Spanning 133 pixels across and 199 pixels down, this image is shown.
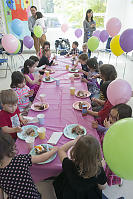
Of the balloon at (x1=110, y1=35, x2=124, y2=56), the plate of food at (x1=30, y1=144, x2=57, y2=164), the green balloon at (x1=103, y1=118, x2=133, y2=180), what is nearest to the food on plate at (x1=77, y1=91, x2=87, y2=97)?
the plate of food at (x1=30, y1=144, x2=57, y2=164)

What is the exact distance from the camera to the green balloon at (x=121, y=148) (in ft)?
3.02

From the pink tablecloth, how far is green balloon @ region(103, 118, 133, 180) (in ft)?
1.43

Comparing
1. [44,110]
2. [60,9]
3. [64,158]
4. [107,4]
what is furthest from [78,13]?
[64,158]

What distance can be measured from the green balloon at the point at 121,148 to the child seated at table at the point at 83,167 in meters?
0.09

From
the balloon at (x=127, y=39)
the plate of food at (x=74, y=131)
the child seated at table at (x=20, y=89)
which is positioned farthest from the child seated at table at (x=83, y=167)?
the balloon at (x=127, y=39)

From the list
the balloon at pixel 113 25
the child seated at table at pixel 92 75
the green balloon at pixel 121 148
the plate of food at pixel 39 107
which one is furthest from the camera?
the balloon at pixel 113 25

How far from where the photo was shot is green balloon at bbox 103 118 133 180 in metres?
0.92

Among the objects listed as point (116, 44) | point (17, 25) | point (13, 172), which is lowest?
point (13, 172)

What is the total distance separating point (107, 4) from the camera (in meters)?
7.07

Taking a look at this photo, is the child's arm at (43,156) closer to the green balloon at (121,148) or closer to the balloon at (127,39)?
the green balloon at (121,148)

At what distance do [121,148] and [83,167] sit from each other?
0.29 meters

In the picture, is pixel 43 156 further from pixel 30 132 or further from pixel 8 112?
pixel 8 112

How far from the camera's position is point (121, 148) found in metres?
0.94

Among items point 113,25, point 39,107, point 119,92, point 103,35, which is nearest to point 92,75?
point 119,92
